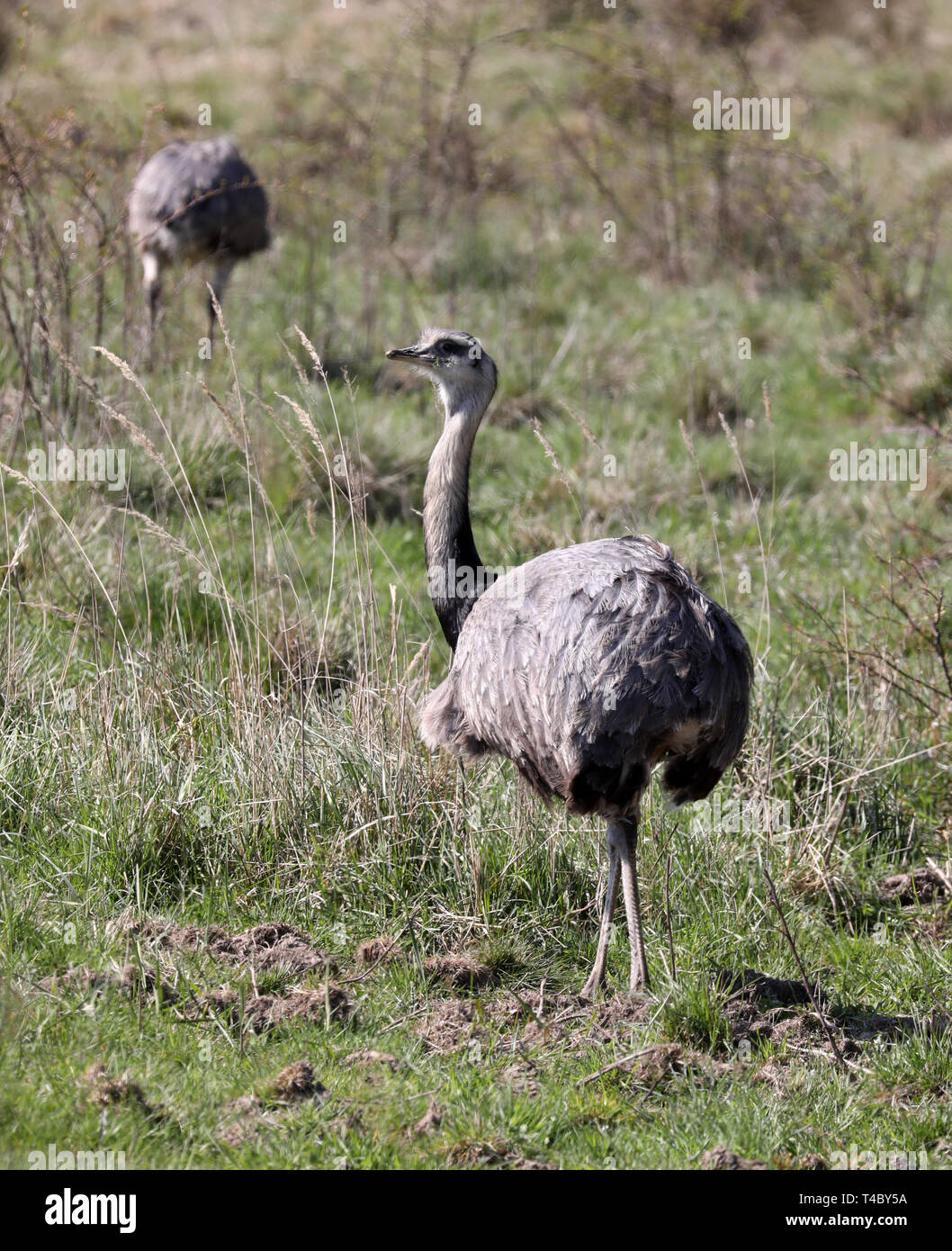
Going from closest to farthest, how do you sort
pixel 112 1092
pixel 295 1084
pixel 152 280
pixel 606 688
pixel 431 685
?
pixel 112 1092 < pixel 295 1084 < pixel 606 688 < pixel 431 685 < pixel 152 280

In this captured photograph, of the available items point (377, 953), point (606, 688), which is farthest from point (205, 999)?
point (606, 688)

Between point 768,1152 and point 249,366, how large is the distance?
6.16 meters

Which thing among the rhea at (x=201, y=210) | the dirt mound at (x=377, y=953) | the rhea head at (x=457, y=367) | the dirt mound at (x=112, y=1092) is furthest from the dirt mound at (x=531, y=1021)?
the rhea at (x=201, y=210)

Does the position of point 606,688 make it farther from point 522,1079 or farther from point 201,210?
point 201,210

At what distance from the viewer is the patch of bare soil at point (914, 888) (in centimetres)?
563

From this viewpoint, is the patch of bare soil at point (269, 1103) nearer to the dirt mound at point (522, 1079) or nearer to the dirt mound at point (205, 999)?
the dirt mound at point (205, 999)

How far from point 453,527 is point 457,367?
1.99 ft

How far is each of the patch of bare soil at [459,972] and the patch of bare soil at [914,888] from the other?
68.7 inches

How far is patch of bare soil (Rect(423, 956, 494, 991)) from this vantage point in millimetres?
4637

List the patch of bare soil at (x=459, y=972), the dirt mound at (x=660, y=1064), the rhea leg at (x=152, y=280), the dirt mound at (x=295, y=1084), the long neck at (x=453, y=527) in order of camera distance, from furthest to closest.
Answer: the rhea leg at (x=152, y=280) → the long neck at (x=453, y=527) → the patch of bare soil at (x=459, y=972) → the dirt mound at (x=660, y=1064) → the dirt mound at (x=295, y=1084)

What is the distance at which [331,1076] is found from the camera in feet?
13.3

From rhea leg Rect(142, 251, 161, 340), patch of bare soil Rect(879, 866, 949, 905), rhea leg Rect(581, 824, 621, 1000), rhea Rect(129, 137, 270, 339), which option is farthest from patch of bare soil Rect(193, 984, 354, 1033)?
rhea Rect(129, 137, 270, 339)

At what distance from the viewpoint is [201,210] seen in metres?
9.84
